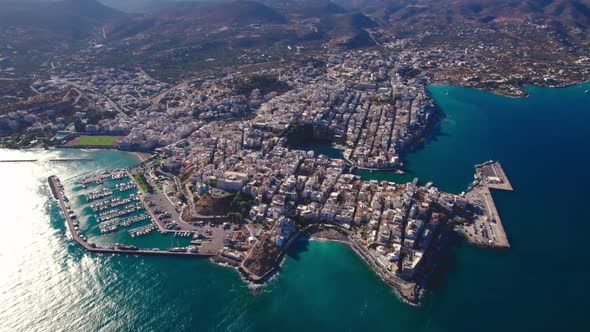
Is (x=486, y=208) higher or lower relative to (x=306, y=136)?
higher

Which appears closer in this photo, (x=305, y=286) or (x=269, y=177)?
(x=305, y=286)

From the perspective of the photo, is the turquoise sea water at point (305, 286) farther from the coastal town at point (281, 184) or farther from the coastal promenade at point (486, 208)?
the coastal town at point (281, 184)

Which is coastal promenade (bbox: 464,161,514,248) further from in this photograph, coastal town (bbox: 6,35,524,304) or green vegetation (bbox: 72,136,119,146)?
green vegetation (bbox: 72,136,119,146)

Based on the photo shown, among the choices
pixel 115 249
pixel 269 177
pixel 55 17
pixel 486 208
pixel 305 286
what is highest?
pixel 486 208

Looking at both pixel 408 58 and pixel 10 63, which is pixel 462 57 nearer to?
pixel 408 58

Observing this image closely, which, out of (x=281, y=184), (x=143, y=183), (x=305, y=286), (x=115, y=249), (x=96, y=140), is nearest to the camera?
(x=305, y=286)

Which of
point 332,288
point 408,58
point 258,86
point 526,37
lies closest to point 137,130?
point 258,86

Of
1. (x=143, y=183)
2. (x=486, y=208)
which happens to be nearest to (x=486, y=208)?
(x=486, y=208)

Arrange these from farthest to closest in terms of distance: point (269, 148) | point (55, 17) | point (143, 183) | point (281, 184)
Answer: point (55, 17) → point (269, 148) → point (143, 183) → point (281, 184)

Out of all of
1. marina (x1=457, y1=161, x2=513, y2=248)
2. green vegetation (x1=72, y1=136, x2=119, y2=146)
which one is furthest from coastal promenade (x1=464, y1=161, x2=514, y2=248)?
green vegetation (x1=72, y1=136, x2=119, y2=146)

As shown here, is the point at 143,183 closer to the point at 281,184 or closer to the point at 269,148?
the point at 281,184
